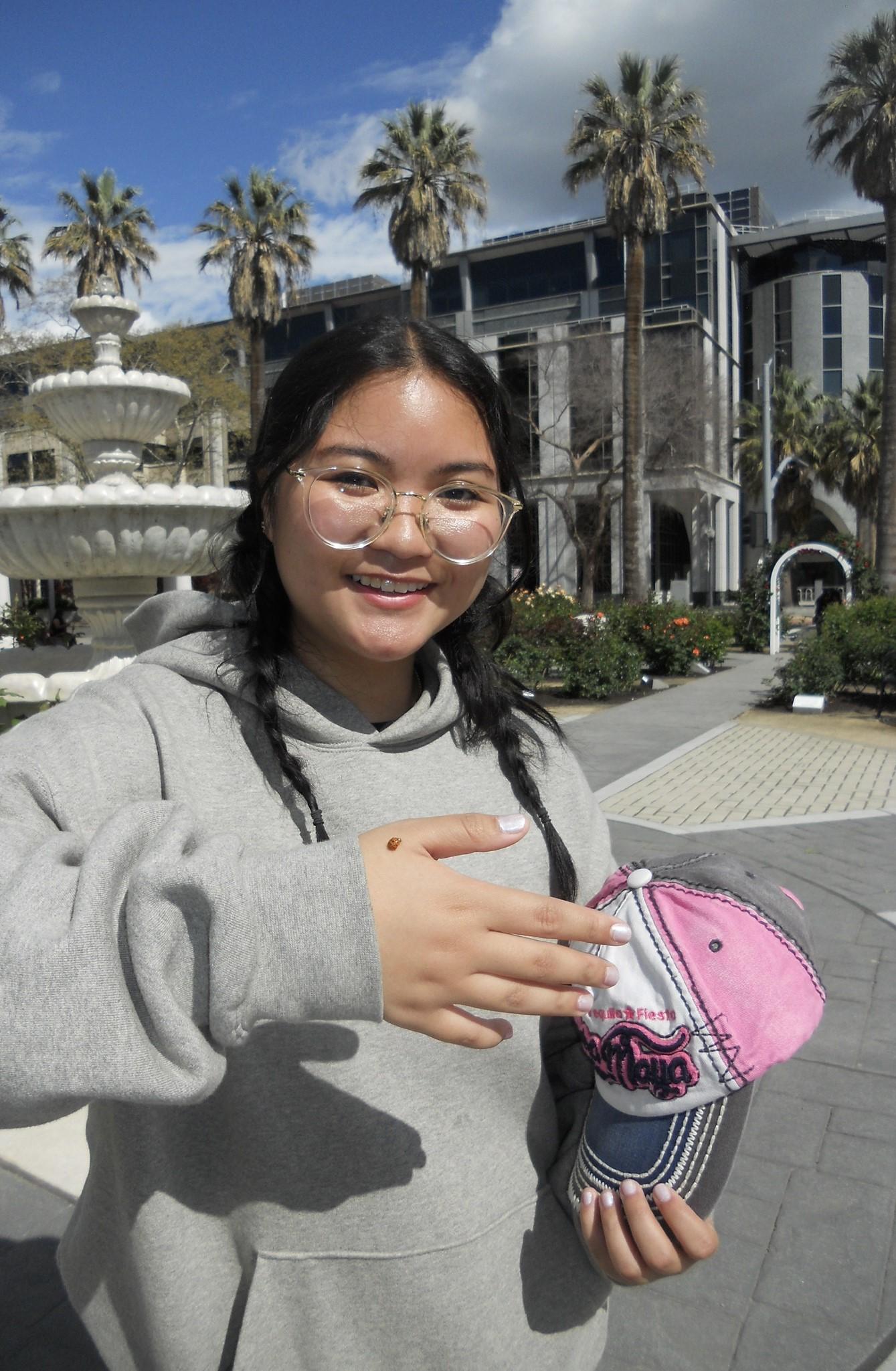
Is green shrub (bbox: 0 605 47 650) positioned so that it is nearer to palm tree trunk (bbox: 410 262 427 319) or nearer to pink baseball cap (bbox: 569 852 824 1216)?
palm tree trunk (bbox: 410 262 427 319)

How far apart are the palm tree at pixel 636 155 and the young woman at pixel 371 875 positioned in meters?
20.7

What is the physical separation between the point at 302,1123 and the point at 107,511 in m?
4.87

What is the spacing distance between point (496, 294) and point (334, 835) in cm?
4884

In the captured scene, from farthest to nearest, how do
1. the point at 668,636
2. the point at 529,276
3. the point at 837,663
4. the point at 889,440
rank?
the point at 529,276, the point at 889,440, the point at 668,636, the point at 837,663

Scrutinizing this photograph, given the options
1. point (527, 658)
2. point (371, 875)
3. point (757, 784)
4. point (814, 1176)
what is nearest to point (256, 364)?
point (527, 658)

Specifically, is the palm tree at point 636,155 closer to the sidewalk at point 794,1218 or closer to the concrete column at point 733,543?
the sidewalk at point 794,1218

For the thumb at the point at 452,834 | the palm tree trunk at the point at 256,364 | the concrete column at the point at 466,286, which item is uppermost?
the concrete column at the point at 466,286

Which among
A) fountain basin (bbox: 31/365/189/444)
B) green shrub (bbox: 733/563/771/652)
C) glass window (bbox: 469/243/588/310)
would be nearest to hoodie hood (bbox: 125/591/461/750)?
fountain basin (bbox: 31/365/189/444)

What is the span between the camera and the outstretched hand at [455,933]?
77 cm

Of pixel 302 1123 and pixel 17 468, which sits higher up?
pixel 17 468

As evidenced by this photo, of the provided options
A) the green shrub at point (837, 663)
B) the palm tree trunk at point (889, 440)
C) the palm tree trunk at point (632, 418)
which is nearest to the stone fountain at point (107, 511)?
the green shrub at point (837, 663)

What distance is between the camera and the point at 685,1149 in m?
1.13

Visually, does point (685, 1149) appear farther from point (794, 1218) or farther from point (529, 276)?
point (529, 276)

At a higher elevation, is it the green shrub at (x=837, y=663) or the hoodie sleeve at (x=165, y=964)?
the hoodie sleeve at (x=165, y=964)
